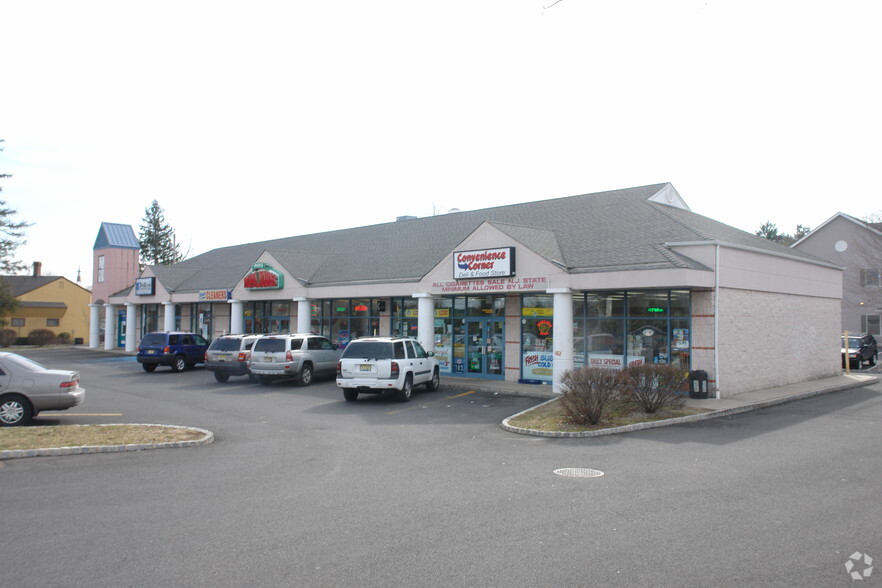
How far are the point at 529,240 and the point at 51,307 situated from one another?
56294 millimetres

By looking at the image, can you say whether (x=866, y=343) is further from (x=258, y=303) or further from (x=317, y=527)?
(x=317, y=527)

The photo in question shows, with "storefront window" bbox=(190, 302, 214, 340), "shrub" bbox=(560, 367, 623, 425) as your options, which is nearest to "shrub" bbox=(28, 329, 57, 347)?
"storefront window" bbox=(190, 302, 214, 340)

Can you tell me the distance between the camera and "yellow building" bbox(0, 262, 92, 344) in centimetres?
5869

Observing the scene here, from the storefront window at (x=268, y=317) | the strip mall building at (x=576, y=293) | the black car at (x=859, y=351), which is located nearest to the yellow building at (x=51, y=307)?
the storefront window at (x=268, y=317)

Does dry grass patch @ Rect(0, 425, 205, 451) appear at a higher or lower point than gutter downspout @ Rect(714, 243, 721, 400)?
lower

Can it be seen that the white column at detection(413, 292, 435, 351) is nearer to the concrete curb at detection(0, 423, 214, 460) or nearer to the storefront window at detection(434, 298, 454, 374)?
the storefront window at detection(434, 298, 454, 374)

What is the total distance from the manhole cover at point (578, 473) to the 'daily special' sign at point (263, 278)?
21.9 metres

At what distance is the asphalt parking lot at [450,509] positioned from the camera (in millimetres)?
5617

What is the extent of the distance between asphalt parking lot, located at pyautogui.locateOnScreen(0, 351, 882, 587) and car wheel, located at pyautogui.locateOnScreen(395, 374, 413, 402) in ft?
14.4

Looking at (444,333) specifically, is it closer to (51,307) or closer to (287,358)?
(287,358)

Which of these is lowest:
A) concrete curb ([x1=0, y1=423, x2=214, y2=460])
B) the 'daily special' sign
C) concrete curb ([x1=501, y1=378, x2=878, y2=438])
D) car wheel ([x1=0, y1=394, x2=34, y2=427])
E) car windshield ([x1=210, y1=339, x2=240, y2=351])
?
concrete curb ([x1=501, y1=378, x2=878, y2=438])

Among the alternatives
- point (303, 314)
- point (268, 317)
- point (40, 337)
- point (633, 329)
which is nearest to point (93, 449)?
point (633, 329)

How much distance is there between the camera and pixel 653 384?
1484 centimetres

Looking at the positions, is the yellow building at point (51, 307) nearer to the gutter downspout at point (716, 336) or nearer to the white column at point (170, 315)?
the white column at point (170, 315)
